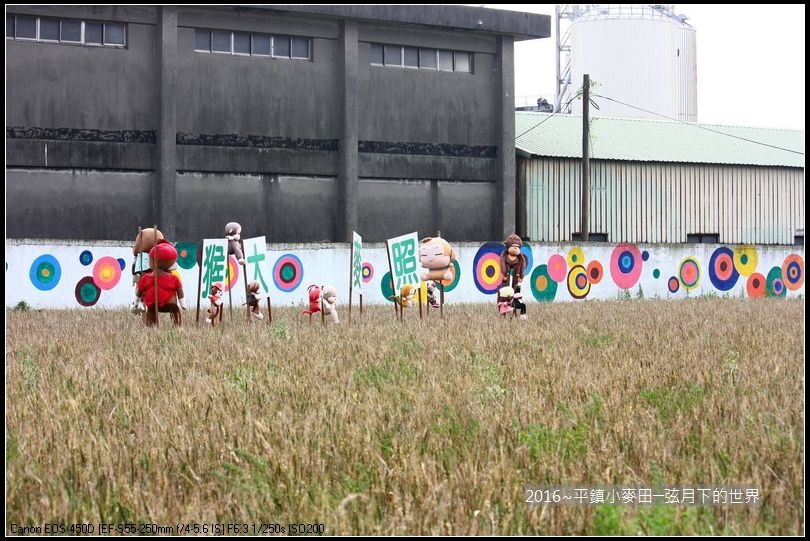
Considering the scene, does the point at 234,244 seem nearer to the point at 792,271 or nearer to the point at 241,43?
the point at 241,43

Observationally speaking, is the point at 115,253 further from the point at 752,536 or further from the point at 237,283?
the point at 752,536

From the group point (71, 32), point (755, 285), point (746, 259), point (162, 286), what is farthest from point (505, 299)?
point (755, 285)

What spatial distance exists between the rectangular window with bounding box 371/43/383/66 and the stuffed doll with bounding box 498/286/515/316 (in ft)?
57.7

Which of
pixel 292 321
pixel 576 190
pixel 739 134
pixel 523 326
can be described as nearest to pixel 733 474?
pixel 523 326

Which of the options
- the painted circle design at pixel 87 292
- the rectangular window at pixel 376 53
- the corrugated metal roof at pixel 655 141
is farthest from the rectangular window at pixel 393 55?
the painted circle design at pixel 87 292

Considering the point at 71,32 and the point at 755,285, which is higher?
the point at 71,32

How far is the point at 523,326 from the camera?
16.0 metres

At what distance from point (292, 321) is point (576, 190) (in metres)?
23.0

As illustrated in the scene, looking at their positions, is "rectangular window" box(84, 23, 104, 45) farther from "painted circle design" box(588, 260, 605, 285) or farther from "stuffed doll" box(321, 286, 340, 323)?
"stuffed doll" box(321, 286, 340, 323)

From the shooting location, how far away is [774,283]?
37.1 metres

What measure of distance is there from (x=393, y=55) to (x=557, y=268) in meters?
9.41

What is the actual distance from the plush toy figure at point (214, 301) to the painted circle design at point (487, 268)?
47.7ft

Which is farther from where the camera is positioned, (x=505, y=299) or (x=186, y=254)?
(x=186, y=254)

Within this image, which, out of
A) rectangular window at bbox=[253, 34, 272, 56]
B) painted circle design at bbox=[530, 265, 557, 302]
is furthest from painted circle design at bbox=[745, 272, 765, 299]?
rectangular window at bbox=[253, 34, 272, 56]
